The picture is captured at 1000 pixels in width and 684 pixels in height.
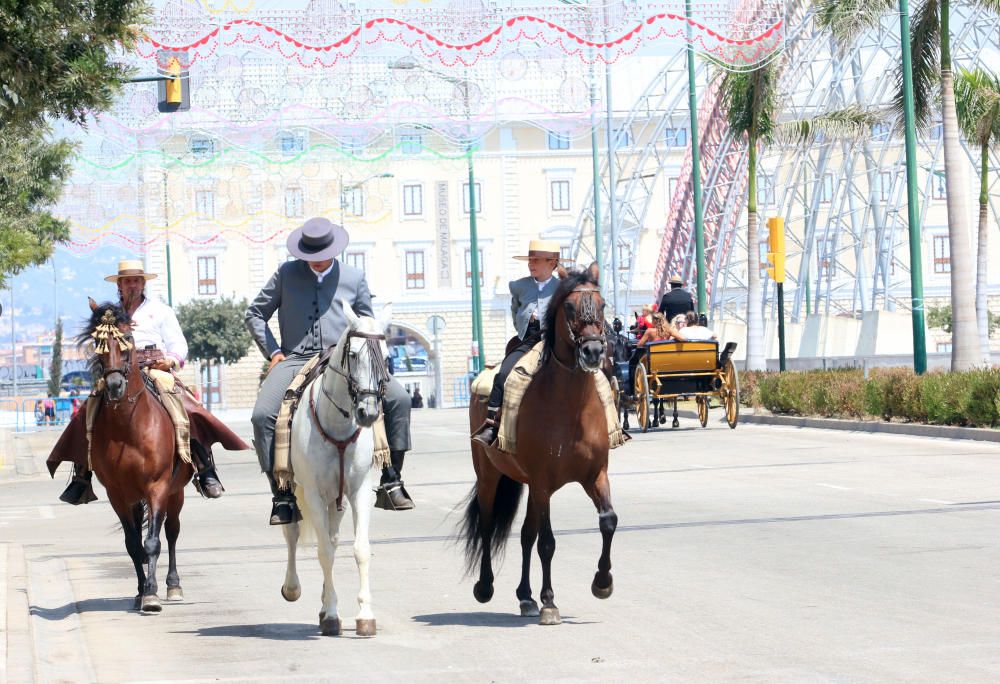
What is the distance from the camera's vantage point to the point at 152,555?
11055mm

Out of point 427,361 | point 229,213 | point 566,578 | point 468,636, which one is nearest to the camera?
point 468,636

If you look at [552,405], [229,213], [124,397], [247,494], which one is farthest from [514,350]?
[229,213]

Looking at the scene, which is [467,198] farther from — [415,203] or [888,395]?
[888,395]

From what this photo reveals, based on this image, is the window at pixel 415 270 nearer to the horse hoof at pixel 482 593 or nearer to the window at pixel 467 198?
the window at pixel 467 198

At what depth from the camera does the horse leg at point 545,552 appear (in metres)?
9.77

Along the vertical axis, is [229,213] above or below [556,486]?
above

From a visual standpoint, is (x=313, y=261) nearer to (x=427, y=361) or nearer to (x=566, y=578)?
(x=566, y=578)

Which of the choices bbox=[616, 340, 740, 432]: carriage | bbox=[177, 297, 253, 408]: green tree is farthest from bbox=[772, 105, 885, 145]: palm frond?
bbox=[177, 297, 253, 408]: green tree

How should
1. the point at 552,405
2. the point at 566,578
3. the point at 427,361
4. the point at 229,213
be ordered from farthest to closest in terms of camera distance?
the point at 427,361, the point at 229,213, the point at 566,578, the point at 552,405

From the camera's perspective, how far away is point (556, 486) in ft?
33.2

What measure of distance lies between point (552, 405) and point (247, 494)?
41.2ft

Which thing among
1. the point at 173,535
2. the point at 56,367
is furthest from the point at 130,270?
the point at 56,367

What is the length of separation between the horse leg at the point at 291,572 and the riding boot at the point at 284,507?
124mm

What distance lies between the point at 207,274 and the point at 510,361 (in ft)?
252
